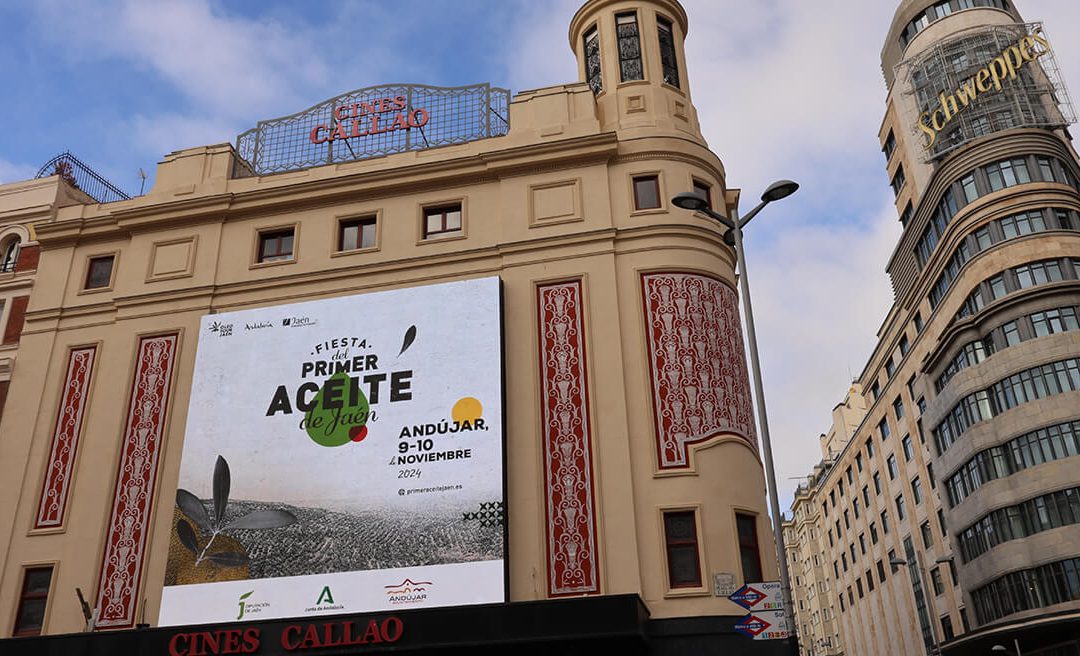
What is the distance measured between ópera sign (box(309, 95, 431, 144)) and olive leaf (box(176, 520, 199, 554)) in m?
14.8

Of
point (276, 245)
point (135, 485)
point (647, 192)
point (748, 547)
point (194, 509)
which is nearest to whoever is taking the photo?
point (748, 547)

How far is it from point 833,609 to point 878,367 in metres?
35.4

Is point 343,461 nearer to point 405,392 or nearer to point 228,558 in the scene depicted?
point 405,392

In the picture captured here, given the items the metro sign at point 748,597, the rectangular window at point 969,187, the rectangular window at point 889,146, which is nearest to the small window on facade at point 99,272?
the metro sign at point 748,597

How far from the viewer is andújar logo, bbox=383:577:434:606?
24.8 m

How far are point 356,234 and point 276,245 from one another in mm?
3034

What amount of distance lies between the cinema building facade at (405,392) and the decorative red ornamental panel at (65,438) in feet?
0.36

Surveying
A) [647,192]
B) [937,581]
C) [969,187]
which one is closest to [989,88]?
[969,187]

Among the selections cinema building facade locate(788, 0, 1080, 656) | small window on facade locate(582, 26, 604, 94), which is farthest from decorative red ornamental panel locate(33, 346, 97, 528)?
cinema building facade locate(788, 0, 1080, 656)

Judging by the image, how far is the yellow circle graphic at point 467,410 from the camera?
26750mm

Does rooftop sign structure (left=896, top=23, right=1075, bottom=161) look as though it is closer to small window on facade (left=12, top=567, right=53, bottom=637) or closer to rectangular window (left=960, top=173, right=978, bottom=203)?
rectangular window (left=960, top=173, right=978, bottom=203)

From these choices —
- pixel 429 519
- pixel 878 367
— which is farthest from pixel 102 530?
pixel 878 367

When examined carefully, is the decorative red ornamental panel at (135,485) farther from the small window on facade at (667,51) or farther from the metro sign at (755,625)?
the small window on facade at (667,51)

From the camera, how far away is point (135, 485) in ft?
94.6
